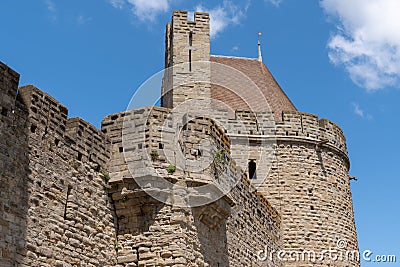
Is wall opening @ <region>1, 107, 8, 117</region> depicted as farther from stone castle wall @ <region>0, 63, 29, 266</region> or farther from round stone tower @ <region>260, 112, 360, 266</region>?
round stone tower @ <region>260, 112, 360, 266</region>

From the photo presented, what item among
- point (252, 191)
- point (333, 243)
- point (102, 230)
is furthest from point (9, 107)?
point (333, 243)

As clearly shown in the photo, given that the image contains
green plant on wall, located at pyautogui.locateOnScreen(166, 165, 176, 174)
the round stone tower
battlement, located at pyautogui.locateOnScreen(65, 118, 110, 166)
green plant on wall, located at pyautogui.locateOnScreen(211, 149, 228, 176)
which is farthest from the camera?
the round stone tower

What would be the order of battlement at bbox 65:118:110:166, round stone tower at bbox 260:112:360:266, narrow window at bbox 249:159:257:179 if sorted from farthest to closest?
narrow window at bbox 249:159:257:179, round stone tower at bbox 260:112:360:266, battlement at bbox 65:118:110:166

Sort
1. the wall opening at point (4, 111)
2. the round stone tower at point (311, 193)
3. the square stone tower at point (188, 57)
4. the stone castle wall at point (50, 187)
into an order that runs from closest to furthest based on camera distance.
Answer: the stone castle wall at point (50, 187)
the wall opening at point (4, 111)
the square stone tower at point (188, 57)
the round stone tower at point (311, 193)

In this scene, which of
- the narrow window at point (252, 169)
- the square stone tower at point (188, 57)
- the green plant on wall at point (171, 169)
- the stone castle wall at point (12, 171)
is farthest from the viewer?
the narrow window at point (252, 169)

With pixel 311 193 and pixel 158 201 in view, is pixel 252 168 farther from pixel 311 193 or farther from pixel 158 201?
pixel 158 201

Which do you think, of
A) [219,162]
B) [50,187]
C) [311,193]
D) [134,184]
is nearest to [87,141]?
[134,184]

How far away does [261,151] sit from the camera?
17.7 meters

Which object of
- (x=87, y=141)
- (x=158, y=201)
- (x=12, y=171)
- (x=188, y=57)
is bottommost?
(x=12, y=171)

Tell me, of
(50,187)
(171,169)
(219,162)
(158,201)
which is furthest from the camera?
(219,162)

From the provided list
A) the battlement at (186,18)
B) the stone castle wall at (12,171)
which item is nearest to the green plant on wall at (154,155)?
the stone castle wall at (12,171)

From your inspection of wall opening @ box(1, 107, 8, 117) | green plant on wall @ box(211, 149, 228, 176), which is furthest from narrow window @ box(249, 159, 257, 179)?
wall opening @ box(1, 107, 8, 117)

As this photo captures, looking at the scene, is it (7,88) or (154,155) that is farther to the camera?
(154,155)
